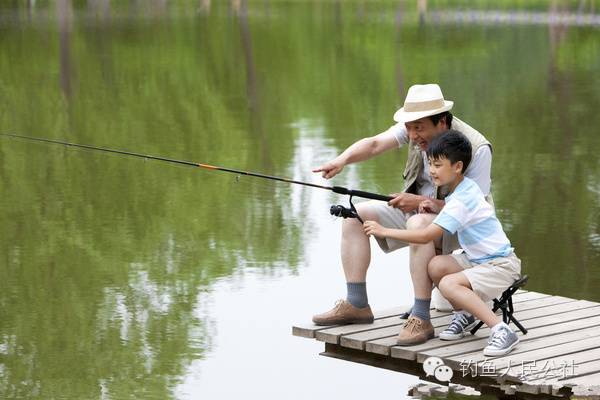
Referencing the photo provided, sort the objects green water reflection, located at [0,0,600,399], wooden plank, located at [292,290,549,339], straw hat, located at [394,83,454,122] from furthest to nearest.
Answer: green water reflection, located at [0,0,600,399]
wooden plank, located at [292,290,549,339]
straw hat, located at [394,83,454,122]

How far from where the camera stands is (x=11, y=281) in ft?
24.6

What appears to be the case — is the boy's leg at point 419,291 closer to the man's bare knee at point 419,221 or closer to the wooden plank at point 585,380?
the man's bare knee at point 419,221

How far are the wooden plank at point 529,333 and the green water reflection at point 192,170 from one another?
3.54ft

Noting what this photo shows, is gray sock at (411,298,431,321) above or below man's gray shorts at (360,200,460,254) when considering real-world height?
below

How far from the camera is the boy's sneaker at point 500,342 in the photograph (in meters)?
5.15

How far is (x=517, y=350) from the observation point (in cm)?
523

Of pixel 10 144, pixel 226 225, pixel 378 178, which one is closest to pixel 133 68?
pixel 10 144

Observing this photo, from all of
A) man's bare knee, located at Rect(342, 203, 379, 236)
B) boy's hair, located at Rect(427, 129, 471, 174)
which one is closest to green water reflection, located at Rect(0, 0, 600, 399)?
man's bare knee, located at Rect(342, 203, 379, 236)

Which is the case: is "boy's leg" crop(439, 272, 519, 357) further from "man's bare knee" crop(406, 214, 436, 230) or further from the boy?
"man's bare knee" crop(406, 214, 436, 230)

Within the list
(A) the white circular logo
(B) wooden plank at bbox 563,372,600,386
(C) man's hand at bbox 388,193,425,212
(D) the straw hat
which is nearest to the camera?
(B) wooden plank at bbox 563,372,600,386

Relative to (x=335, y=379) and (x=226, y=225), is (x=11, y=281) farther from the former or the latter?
(x=335, y=379)

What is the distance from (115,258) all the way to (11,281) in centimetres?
75

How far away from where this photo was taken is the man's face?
5.53 meters

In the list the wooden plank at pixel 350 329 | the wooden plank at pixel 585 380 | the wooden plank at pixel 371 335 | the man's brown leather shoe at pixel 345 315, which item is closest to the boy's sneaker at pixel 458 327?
the wooden plank at pixel 371 335
